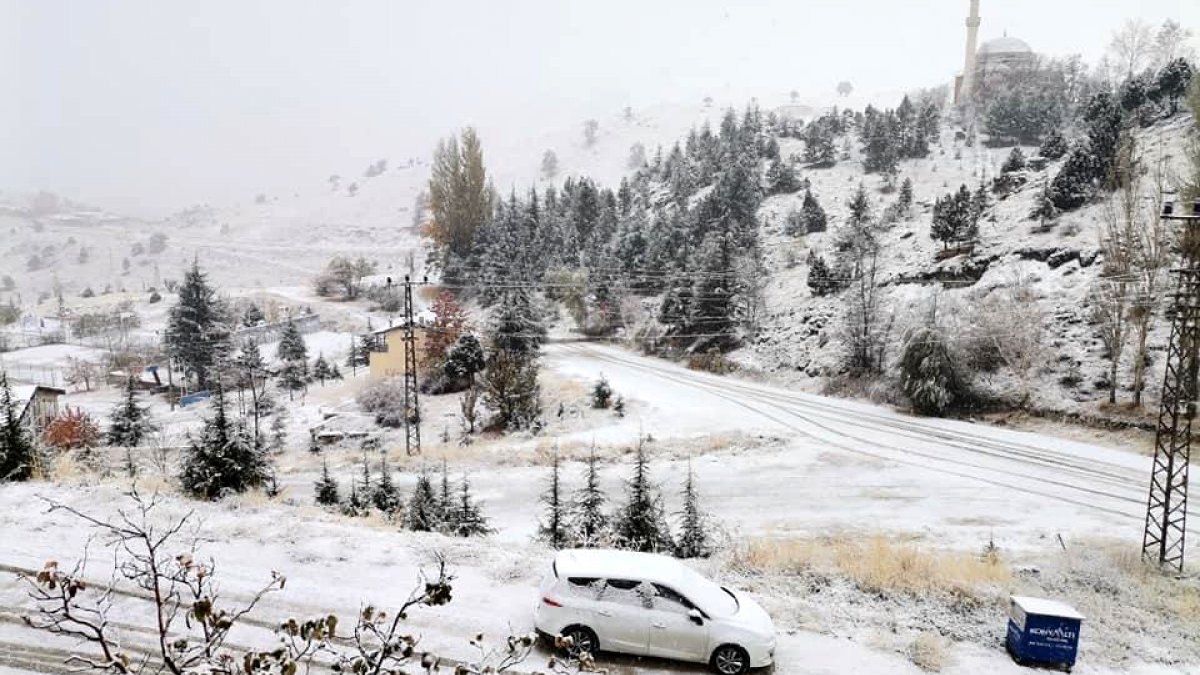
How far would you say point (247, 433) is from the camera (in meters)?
19.1

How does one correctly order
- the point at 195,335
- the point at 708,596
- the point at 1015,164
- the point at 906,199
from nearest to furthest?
the point at 708,596
the point at 1015,164
the point at 195,335
the point at 906,199

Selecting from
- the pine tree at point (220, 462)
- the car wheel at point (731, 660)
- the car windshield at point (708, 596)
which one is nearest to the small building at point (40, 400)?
the pine tree at point (220, 462)

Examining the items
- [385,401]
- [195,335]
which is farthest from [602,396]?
[195,335]

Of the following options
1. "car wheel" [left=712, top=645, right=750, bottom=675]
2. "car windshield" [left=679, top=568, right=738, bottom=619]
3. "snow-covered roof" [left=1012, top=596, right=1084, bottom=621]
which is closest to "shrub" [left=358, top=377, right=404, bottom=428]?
"car windshield" [left=679, top=568, right=738, bottom=619]

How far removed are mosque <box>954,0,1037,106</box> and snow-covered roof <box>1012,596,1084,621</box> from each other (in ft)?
260

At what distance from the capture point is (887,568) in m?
13.1

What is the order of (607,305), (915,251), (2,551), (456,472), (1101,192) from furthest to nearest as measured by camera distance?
(607,305) → (915,251) → (1101,192) → (456,472) → (2,551)

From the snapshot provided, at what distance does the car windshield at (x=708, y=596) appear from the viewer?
30.9 feet

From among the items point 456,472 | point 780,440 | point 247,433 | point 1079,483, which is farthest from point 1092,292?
point 247,433

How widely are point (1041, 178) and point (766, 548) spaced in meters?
44.9

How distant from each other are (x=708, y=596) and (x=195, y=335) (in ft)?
169

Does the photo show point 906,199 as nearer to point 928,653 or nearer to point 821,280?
point 821,280

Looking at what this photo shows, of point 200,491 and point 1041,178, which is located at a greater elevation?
point 1041,178

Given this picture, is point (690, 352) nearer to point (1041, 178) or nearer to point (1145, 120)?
point (1041, 178)
